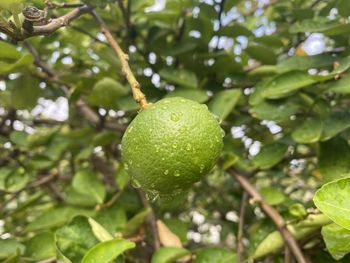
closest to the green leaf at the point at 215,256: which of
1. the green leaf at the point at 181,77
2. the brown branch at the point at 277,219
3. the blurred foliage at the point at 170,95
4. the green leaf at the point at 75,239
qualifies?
the blurred foliage at the point at 170,95

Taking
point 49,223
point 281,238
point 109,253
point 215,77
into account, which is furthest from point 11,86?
point 281,238

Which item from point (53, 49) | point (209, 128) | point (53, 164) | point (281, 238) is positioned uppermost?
point (209, 128)

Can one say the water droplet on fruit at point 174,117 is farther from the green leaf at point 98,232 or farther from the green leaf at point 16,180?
the green leaf at point 16,180

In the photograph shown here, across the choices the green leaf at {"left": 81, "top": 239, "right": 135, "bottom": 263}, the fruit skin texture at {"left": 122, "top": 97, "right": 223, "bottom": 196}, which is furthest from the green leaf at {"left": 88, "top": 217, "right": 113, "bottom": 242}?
the fruit skin texture at {"left": 122, "top": 97, "right": 223, "bottom": 196}

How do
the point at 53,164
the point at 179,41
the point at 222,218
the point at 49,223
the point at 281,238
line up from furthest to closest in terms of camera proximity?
the point at 222,218, the point at 53,164, the point at 179,41, the point at 49,223, the point at 281,238

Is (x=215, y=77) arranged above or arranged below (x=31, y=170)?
above

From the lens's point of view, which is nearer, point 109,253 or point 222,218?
point 109,253

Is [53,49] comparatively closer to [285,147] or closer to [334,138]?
[285,147]

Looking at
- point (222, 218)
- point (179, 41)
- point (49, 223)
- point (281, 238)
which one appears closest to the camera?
point (281, 238)
